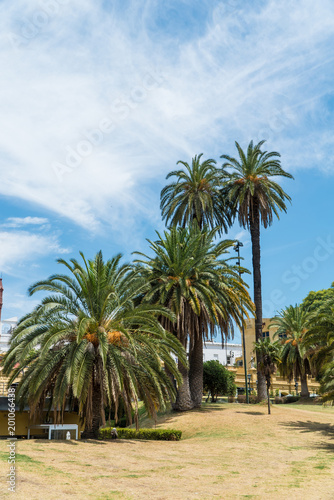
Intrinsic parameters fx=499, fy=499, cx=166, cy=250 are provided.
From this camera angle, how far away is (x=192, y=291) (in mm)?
32031

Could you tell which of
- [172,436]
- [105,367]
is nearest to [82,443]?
[105,367]

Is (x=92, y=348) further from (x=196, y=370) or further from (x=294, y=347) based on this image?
(x=294, y=347)

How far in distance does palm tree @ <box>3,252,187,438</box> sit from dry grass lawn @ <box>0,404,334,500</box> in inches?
85.4

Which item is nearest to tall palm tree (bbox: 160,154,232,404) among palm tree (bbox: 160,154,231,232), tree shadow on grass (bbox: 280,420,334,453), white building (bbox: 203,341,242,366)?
palm tree (bbox: 160,154,231,232)

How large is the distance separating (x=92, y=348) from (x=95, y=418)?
364 cm

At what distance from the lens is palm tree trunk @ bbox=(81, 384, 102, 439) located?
22.7m

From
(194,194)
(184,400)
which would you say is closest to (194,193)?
(194,194)

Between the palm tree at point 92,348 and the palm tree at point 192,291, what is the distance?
785 centimetres

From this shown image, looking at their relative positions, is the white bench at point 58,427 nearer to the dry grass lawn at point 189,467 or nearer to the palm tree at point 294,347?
the dry grass lawn at point 189,467

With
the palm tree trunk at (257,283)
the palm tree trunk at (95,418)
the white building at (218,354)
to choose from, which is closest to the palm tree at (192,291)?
the palm tree trunk at (257,283)

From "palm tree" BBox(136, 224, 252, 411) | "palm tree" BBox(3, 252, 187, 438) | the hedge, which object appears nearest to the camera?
"palm tree" BBox(3, 252, 187, 438)

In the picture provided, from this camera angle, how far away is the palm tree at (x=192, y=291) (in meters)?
32.3

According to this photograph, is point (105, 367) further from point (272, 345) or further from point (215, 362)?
point (215, 362)

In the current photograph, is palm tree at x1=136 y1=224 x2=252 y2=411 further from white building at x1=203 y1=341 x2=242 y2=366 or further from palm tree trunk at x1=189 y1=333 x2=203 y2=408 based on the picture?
white building at x1=203 y1=341 x2=242 y2=366
